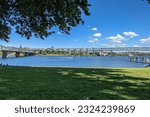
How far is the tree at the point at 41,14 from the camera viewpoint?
26266mm

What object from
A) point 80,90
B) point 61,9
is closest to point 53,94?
point 80,90

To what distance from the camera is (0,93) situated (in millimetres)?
12086

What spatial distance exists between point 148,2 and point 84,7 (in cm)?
800

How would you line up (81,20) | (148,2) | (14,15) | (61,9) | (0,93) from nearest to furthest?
(0,93)
(148,2)
(61,9)
(81,20)
(14,15)

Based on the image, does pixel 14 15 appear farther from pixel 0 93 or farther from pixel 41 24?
pixel 0 93

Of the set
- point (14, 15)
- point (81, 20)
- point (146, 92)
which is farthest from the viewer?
point (14, 15)

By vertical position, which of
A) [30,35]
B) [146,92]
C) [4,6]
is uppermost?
[4,6]

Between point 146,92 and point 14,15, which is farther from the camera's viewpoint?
point 14,15

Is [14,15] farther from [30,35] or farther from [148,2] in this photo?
[148,2]

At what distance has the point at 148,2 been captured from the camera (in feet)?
69.2

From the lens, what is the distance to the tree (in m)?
26.3

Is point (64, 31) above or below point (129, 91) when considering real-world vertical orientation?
above

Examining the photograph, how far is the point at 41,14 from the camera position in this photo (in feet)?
92.5

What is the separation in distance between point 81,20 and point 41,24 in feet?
13.1
